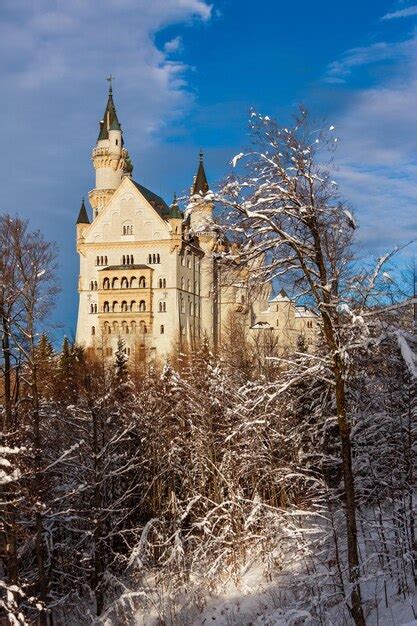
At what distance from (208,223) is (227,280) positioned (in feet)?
3.47

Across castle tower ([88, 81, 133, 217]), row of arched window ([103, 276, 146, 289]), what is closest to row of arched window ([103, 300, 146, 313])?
row of arched window ([103, 276, 146, 289])

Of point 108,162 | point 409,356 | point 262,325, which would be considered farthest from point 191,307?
point 409,356

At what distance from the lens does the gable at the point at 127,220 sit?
89.5 meters

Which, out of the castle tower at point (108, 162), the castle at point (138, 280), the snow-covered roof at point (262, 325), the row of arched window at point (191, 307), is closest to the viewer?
the castle at point (138, 280)

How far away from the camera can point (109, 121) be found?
98938mm

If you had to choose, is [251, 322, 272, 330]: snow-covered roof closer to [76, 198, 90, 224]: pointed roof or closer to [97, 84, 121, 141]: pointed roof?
[76, 198, 90, 224]: pointed roof

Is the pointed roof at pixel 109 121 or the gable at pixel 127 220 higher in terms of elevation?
the pointed roof at pixel 109 121

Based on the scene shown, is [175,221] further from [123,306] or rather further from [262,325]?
[262,325]

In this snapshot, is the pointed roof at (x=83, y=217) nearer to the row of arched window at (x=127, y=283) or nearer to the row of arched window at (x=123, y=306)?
the row of arched window at (x=127, y=283)

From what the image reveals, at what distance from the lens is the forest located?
1044cm

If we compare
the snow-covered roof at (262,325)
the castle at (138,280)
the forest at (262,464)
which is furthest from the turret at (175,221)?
the forest at (262,464)

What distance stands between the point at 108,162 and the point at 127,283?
62.0ft

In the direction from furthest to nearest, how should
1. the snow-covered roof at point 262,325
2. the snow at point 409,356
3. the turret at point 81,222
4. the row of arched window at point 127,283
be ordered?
the turret at point 81,222 < the snow-covered roof at point 262,325 < the row of arched window at point 127,283 < the snow at point 409,356

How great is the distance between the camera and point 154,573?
846 inches
